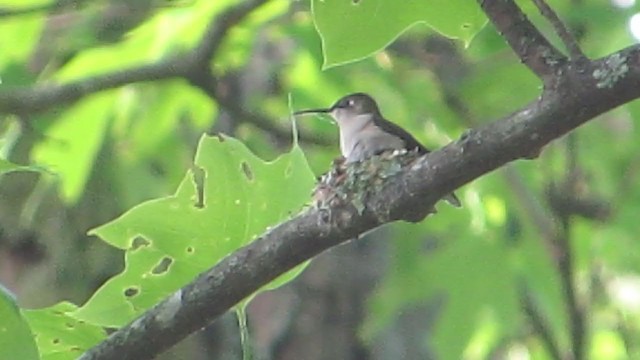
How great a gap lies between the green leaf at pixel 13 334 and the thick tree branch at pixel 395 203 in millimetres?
127

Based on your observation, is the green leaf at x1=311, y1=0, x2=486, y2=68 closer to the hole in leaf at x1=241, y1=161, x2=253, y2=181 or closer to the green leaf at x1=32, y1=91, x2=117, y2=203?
the hole in leaf at x1=241, y1=161, x2=253, y2=181

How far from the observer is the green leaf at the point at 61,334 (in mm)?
1222

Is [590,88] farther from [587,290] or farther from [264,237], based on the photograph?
[587,290]

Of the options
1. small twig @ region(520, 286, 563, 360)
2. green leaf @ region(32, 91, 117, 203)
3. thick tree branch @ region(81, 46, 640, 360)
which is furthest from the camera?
green leaf @ region(32, 91, 117, 203)

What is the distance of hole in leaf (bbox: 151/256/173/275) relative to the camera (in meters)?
1.29

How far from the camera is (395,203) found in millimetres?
988

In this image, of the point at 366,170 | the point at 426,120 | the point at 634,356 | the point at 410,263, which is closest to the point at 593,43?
the point at 426,120

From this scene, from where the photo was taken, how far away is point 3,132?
2.71 meters

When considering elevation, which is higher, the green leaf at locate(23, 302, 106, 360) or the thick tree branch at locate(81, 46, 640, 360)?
the thick tree branch at locate(81, 46, 640, 360)

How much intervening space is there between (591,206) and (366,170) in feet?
4.53

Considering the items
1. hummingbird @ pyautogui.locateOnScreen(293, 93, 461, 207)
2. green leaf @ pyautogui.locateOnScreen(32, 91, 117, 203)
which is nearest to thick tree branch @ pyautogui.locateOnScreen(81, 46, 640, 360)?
hummingbird @ pyautogui.locateOnScreen(293, 93, 461, 207)

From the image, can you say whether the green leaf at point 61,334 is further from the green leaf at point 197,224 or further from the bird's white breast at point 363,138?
the bird's white breast at point 363,138

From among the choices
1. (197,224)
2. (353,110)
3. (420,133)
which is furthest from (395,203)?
(420,133)

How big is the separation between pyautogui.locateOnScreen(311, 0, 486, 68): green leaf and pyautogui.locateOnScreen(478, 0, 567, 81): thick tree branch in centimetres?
12
